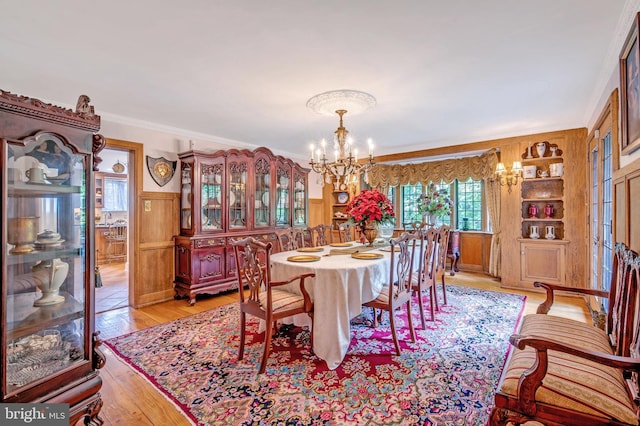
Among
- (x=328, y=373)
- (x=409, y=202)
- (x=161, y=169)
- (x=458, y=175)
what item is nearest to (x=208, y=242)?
(x=161, y=169)

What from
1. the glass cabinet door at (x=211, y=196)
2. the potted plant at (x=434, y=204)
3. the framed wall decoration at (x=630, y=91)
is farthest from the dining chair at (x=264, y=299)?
the potted plant at (x=434, y=204)

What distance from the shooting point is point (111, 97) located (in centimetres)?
301

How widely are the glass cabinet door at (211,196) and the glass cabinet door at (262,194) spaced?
590 millimetres

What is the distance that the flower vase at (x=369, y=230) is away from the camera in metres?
3.42

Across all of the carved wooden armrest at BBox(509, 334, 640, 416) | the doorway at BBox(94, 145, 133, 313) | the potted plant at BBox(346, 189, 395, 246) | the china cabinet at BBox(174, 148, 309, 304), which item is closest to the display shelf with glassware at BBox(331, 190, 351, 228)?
the china cabinet at BBox(174, 148, 309, 304)

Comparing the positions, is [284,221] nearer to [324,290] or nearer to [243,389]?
[324,290]

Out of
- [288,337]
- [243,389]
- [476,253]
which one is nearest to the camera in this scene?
[243,389]

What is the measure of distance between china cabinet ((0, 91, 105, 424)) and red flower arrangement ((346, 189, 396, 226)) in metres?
2.46

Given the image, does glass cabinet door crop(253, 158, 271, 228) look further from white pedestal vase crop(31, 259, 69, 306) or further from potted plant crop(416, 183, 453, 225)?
white pedestal vase crop(31, 259, 69, 306)

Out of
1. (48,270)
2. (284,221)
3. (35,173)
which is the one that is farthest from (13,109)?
(284,221)

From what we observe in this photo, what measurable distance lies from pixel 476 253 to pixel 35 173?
6.15m

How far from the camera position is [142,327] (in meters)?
3.19

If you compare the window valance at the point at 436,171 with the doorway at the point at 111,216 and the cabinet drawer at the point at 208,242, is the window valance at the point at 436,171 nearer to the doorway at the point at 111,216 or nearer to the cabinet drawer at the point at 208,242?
the cabinet drawer at the point at 208,242

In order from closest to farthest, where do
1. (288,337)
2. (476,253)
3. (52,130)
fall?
(52,130), (288,337), (476,253)
